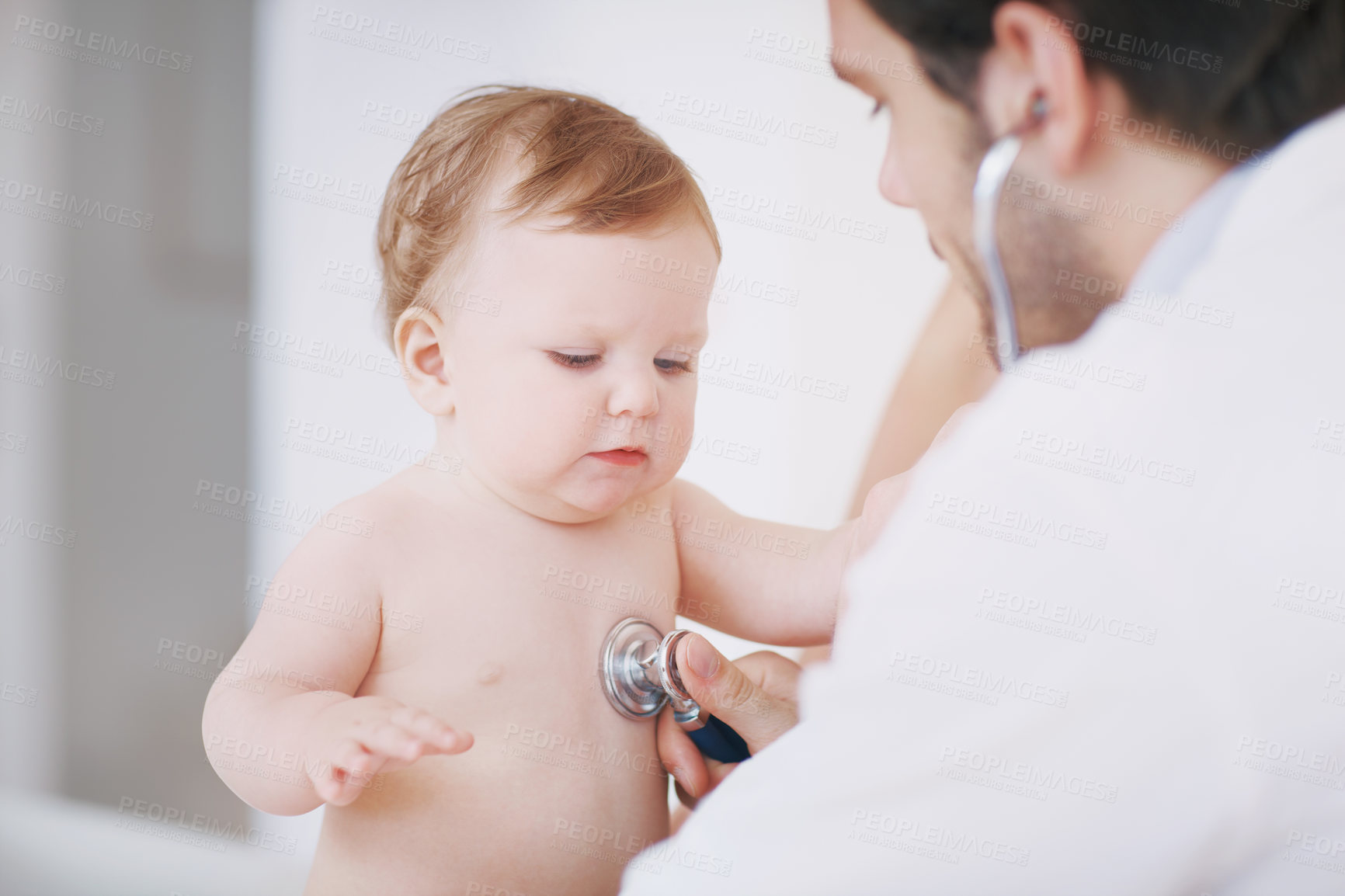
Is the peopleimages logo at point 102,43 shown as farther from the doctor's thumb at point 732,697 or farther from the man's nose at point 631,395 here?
the doctor's thumb at point 732,697

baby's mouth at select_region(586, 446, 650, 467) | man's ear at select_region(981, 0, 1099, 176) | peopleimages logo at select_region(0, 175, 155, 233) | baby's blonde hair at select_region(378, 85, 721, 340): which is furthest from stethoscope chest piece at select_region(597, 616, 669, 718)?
peopleimages logo at select_region(0, 175, 155, 233)

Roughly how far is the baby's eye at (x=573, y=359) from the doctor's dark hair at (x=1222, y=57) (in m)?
0.29

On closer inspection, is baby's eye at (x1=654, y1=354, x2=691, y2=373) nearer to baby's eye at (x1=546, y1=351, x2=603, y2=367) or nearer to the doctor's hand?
baby's eye at (x1=546, y1=351, x2=603, y2=367)

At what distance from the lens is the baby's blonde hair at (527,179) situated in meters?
0.54

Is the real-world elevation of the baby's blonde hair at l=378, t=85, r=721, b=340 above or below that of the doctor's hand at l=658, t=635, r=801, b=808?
above

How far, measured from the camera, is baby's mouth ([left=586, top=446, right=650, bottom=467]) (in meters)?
0.56

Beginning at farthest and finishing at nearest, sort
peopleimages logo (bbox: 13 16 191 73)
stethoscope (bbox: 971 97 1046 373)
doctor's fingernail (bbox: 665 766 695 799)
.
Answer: peopleimages logo (bbox: 13 16 191 73) < doctor's fingernail (bbox: 665 766 695 799) < stethoscope (bbox: 971 97 1046 373)

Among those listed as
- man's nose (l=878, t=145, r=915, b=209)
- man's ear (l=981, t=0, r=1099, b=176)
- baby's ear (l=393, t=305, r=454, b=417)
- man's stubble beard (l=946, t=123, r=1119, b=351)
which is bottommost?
baby's ear (l=393, t=305, r=454, b=417)

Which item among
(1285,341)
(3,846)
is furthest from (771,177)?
(3,846)

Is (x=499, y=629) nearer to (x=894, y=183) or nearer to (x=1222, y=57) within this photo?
(x=894, y=183)

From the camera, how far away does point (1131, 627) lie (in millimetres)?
377

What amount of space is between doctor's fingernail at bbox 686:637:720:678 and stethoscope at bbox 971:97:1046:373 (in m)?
0.25

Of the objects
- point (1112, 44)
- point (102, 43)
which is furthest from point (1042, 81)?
point (102, 43)

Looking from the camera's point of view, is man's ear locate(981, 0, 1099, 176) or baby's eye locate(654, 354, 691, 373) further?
baby's eye locate(654, 354, 691, 373)
